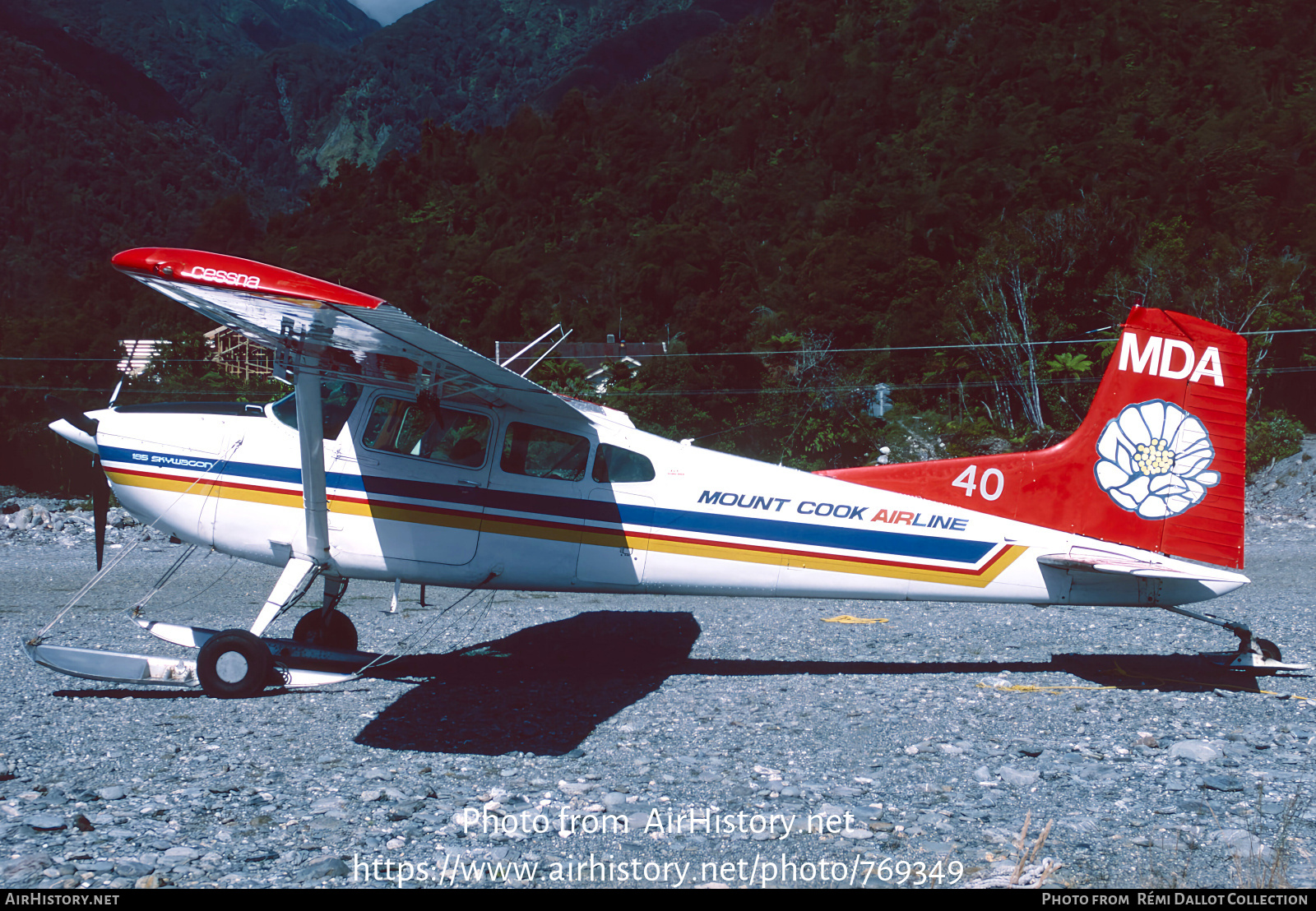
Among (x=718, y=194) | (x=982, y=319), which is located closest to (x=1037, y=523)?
(x=982, y=319)

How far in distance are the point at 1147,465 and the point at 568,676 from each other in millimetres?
4862

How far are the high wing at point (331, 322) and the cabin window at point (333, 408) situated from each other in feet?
1.27

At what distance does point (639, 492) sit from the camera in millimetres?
6875

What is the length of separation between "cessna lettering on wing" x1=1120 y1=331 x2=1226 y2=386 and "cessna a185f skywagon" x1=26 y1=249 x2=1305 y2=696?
0.05 feet

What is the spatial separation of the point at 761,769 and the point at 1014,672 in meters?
3.17

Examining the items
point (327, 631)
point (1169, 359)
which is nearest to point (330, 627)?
point (327, 631)

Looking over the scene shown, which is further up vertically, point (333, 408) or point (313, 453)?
point (333, 408)

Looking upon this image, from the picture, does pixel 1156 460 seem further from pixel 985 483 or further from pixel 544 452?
pixel 544 452

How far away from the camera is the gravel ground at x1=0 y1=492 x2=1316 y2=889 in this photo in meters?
3.90

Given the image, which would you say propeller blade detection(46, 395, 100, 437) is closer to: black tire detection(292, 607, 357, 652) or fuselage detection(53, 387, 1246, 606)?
fuselage detection(53, 387, 1246, 606)

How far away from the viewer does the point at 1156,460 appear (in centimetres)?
689

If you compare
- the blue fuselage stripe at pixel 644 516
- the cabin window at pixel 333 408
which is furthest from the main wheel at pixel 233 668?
the cabin window at pixel 333 408

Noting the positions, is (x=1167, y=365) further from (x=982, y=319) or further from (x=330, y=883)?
(x=982, y=319)

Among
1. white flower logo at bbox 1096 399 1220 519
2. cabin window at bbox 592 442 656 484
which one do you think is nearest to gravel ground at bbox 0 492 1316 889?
white flower logo at bbox 1096 399 1220 519
